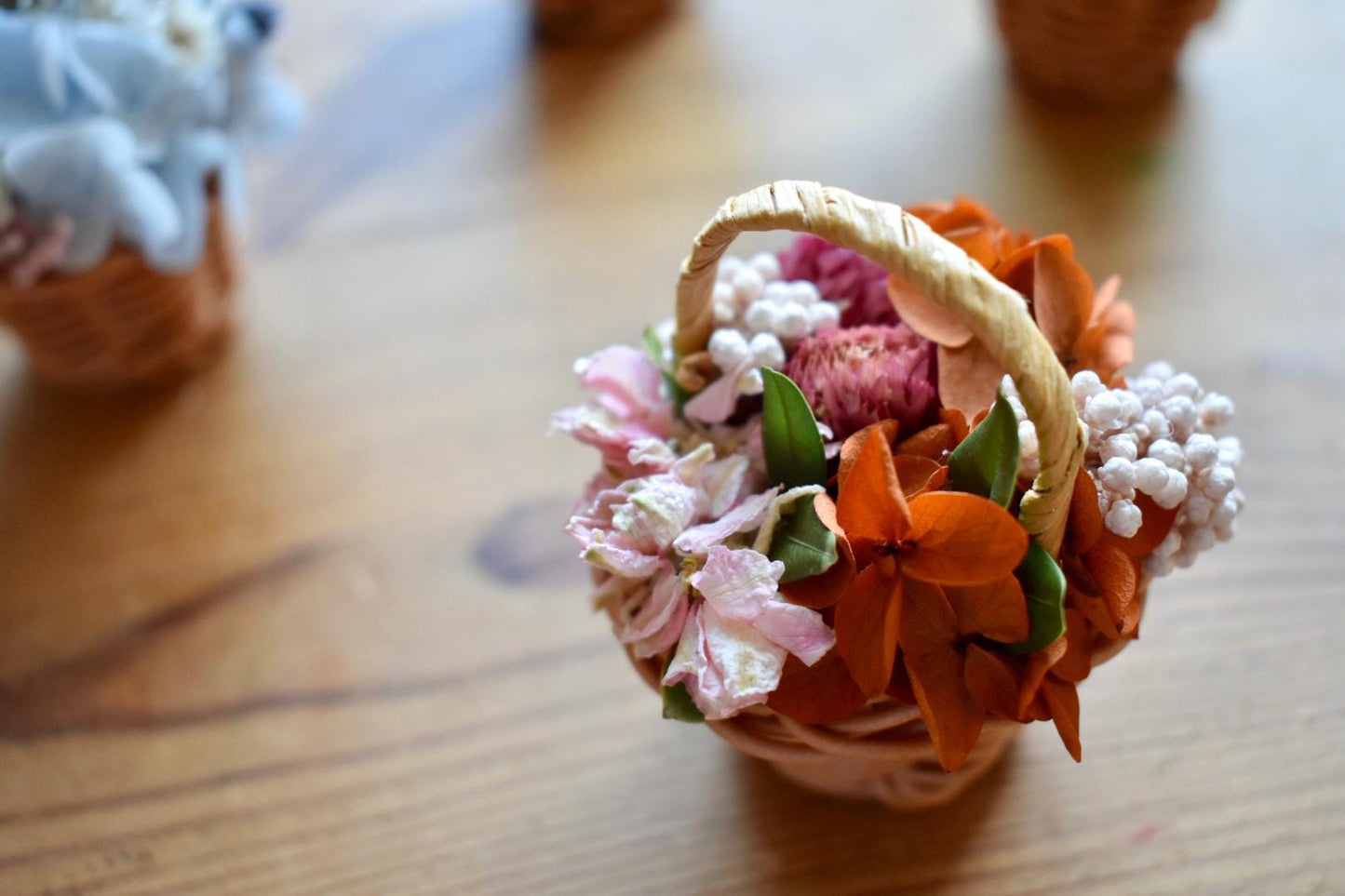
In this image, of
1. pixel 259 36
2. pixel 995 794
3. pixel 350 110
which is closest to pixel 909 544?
pixel 995 794

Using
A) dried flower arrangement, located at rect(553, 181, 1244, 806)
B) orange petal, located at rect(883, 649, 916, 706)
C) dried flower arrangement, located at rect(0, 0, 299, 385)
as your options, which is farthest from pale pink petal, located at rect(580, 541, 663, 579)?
dried flower arrangement, located at rect(0, 0, 299, 385)

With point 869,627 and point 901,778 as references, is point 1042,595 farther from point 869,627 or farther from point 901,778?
point 901,778

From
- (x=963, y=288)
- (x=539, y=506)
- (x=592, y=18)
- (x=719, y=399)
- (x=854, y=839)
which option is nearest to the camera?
(x=963, y=288)

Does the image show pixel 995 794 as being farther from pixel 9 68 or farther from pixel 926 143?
pixel 9 68

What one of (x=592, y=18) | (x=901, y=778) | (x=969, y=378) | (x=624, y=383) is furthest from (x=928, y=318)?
(x=592, y=18)

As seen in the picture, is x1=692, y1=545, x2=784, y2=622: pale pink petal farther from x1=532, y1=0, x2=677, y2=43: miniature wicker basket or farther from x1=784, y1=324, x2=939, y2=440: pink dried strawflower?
x1=532, y1=0, x2=677, y2=43: miniature wicker basket

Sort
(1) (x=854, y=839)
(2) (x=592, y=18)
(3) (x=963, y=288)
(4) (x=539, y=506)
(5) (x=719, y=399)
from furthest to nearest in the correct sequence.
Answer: (2) (x=592, y=18), (4) (x=539, y=506), (1) (x=854, y=839), (5) (x=719, y=399), (3) (x=963, y=288)

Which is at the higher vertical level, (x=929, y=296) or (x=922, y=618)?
(x=929, y=296)
